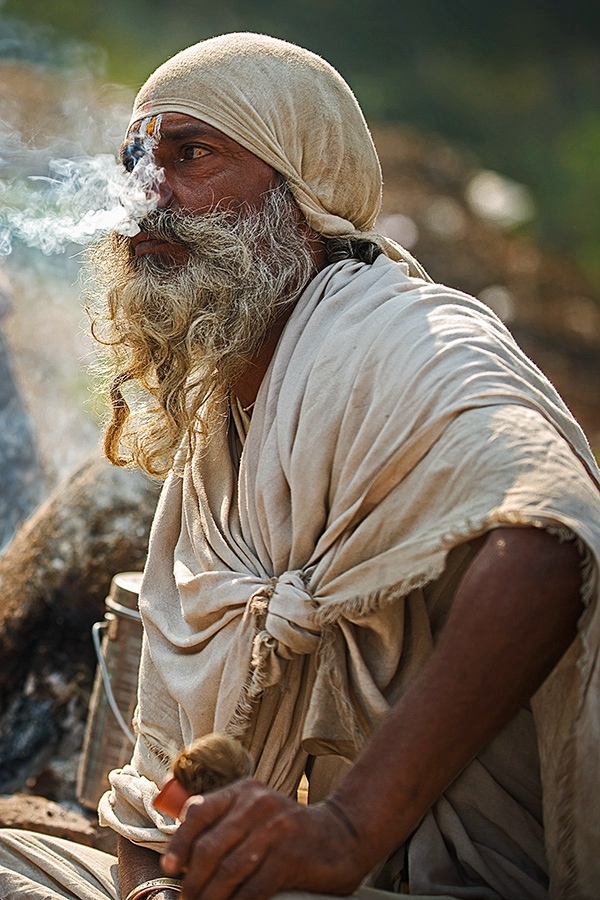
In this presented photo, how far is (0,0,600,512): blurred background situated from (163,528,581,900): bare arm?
5093 mm

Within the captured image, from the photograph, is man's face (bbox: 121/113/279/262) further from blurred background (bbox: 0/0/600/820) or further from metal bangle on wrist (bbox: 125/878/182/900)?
metal bangle on wrist (bbox: 125/878/182/900)

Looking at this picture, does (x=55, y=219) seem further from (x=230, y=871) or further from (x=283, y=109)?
(x=230, y=871)

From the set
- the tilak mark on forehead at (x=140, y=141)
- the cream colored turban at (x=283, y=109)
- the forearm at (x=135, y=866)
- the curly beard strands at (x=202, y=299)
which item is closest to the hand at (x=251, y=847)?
the forearm at (x=135, y=866)

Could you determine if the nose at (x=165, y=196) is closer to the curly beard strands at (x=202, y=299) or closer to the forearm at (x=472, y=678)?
the curly beard strands at (x=202, y=299)

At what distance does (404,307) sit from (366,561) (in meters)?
0.50

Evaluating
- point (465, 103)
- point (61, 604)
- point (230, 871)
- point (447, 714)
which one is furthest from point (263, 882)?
point (465, 103)

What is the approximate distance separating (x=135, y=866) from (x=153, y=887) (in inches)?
5.0

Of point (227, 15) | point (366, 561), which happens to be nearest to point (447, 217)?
point (227, 15)

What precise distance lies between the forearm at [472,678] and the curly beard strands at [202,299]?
0.86 m

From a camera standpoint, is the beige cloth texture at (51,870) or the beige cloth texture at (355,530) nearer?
the beige cloth texture at (355,530)

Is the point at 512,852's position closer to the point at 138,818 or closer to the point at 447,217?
the point at 138,818

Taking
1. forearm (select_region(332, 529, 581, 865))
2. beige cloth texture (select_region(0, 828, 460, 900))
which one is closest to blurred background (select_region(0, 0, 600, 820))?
beige cloth texture (select_region(0, 828, 460, 900))

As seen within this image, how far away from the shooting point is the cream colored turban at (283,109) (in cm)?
230

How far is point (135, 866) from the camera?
7.16ft
